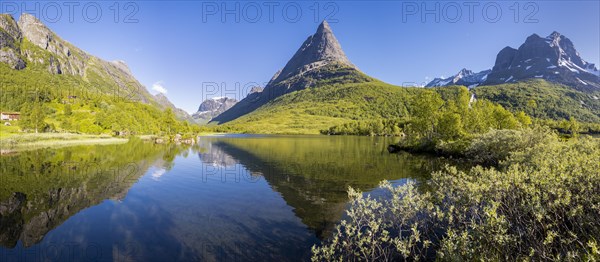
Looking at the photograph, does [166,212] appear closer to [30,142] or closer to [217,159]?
[217,159]

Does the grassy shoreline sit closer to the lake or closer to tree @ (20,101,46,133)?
tree @ (20,101,46,133)

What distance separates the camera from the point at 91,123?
145625 mm

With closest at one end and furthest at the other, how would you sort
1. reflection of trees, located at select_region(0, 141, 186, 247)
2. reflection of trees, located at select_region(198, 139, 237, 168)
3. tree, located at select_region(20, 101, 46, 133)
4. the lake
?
the lake
reflection of trees, located at select_region(0, 141, 186, 247)
reflection of trees, located at select_region(198, 139, 237, 168)
tree, located at select_region(20, 101, 46, 133)

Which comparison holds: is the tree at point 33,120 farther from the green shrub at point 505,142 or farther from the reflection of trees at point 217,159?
the green shrub at point 505,142

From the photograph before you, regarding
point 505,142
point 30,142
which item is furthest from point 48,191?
point 30,142

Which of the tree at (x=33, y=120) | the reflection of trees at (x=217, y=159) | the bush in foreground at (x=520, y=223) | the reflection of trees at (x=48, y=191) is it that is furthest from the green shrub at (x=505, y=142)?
the tree at (x=33, y=120)

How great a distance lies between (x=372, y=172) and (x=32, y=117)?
477 feet

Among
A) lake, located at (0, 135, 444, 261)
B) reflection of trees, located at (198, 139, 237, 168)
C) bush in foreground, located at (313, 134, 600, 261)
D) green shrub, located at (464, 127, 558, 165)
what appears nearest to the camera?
bush in foreground, located at (313, 134, 600, 261)

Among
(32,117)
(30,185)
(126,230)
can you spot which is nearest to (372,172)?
(126,230)

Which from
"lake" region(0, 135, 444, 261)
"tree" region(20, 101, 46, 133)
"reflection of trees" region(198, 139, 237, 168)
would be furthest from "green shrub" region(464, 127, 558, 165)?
"tree" region(20, 101, 46, 133)

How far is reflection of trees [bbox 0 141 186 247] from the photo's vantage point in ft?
67.9

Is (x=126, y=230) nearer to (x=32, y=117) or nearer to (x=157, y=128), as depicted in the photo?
(x=32, y=117)

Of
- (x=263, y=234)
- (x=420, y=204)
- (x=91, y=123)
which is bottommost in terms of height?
(x=263, y=234)

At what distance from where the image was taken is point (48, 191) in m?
30.0
